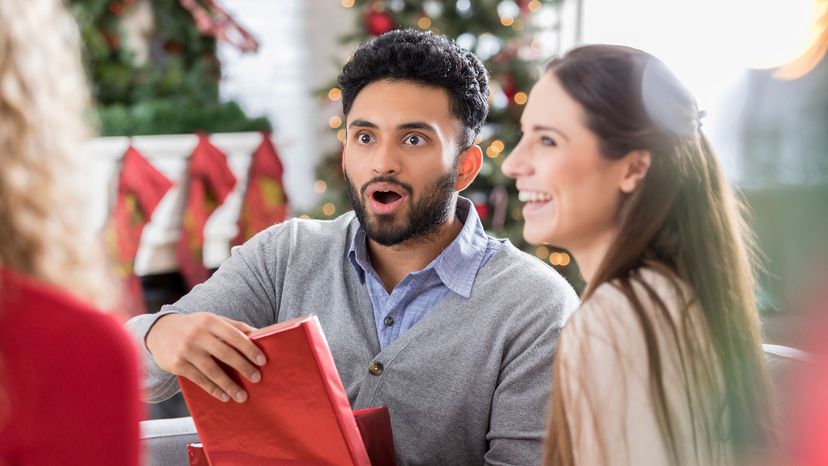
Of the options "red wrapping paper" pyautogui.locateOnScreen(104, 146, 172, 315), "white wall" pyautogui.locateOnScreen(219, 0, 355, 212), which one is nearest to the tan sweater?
"red wrapping paper" pyautogui.locateOnScreen(104, 146, 172, 315)

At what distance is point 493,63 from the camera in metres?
3.81

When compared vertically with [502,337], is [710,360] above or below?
above

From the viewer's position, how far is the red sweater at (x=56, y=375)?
67cm

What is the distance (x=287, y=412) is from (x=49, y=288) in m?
0.46

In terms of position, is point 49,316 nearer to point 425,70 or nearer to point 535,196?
point 535,196

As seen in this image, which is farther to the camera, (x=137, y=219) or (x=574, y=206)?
(x=137, y=219)

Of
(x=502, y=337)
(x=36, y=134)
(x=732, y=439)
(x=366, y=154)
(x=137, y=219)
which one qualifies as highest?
(x=36, y=134)

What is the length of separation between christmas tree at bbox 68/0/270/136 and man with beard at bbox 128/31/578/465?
8.03 ft

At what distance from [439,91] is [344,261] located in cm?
35

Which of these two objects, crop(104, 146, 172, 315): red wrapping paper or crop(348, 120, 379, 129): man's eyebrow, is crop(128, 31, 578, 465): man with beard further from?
crop(104, 146, 172, 315): red wrapping paper

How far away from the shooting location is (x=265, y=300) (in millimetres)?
1677

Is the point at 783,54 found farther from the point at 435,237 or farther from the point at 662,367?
the point at 662,367

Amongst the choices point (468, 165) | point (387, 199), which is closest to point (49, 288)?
point (387, 199)

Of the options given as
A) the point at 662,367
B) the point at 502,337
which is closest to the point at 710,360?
the point at 662,367
